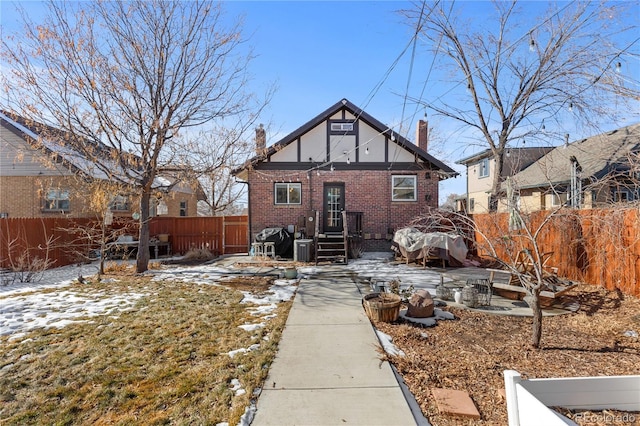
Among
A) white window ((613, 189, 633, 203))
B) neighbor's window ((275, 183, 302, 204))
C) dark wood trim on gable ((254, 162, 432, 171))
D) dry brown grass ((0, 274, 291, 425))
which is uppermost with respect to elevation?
dark wood trim on gable ((254, 162, 432, 171))

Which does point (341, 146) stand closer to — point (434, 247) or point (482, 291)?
point (434, 247)

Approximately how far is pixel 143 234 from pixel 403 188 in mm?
10266

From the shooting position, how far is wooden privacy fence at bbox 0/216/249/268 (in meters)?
10.4

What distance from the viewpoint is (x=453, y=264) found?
35.9ft

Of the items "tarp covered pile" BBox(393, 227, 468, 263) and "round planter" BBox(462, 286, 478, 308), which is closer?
"round planter" BBox(462, 286, 478, 308)

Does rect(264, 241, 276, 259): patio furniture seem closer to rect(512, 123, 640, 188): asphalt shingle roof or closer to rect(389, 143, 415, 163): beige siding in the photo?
rect(389, 143, 415, 163): beige siding

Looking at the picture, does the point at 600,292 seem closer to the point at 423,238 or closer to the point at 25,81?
the point at 423,238

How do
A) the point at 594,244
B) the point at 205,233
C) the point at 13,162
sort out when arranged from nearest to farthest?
the point at 594,244, the point at 13,162, the point at 205,233

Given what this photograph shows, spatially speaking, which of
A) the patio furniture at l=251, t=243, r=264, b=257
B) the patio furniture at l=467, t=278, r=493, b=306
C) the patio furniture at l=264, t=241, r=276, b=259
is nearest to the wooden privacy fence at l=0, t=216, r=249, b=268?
the patio furniture at l=251, t=243, r=264, b=257

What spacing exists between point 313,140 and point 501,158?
26.9 feet

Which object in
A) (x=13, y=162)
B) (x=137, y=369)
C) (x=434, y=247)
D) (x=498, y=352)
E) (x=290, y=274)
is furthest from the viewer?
(x=13, y=162)

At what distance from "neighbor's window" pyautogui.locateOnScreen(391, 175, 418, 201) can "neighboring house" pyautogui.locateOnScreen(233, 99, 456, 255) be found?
1.7 inches

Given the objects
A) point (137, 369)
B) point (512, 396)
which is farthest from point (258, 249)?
point (512, 396)

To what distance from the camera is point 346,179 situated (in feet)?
46.5
